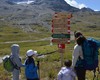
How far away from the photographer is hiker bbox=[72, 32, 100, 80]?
9602mm

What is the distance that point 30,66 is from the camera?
405 inches

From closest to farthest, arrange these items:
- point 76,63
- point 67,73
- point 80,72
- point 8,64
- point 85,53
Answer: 1. point 67,73
2. point 85,53
3. point 76,63
4. point 80,72
5. point 8,64

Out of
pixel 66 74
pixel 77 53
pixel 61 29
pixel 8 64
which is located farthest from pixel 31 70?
pixel 61 29

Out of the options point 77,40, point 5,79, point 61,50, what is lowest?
point 5,79

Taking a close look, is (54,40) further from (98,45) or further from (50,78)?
(98,45)

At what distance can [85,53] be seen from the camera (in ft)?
31.7

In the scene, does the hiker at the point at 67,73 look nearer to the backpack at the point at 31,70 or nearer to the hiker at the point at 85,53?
the hiker at the point at 85,53

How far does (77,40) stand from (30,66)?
70.2 inches

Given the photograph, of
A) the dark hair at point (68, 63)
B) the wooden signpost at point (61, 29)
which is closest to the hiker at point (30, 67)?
the dark hair at point (68, 63)

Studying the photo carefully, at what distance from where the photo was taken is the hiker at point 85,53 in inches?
378

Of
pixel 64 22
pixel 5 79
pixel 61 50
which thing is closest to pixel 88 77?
pixel 61 50

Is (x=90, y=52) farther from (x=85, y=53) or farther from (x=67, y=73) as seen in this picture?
(x=67, y=73)

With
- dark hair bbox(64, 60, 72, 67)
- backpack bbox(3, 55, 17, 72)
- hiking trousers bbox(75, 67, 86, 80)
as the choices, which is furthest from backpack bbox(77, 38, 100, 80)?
backpack bbox(3, 55, 17, 72)

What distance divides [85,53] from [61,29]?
181 inches
